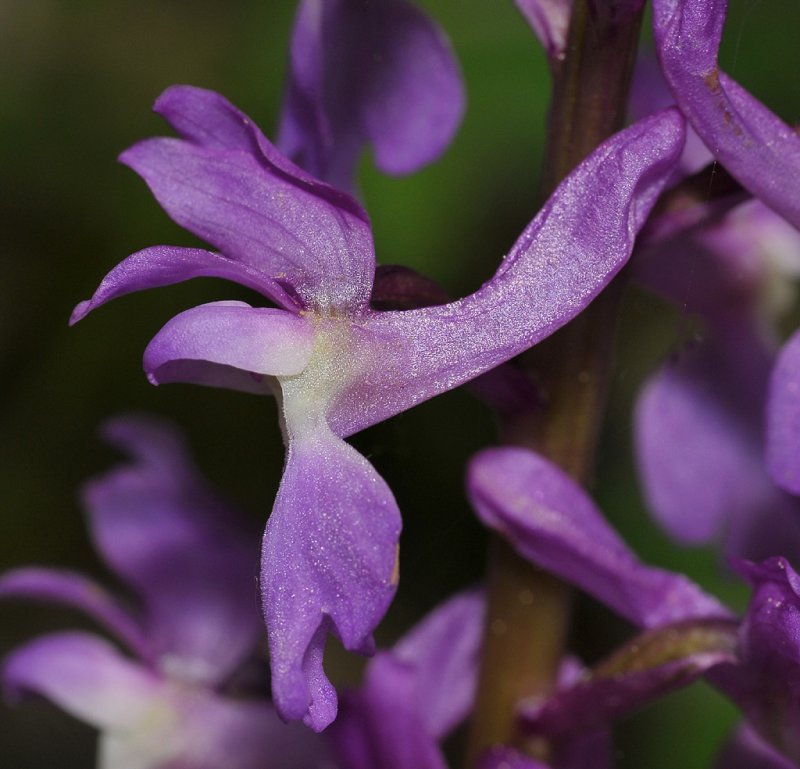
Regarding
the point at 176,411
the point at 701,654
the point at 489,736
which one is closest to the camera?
the point at 701,654

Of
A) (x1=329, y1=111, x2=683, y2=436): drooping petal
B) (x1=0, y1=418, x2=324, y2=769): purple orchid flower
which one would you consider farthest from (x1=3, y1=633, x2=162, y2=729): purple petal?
(x1=329, y1=111, x2=683, y2=436): drooping petal

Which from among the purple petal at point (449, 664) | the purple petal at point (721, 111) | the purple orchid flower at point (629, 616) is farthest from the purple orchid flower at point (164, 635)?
the purple petal at point (721, 111)

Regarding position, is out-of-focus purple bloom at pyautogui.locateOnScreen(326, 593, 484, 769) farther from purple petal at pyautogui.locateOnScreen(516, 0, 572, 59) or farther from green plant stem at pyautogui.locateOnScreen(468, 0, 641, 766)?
purple petal at pyautogui.locateOnScreen(516, 0, 572, 59)

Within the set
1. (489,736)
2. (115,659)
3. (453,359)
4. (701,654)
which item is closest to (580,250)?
(453,359)

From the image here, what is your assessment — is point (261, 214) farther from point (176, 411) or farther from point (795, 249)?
point (176, 411)

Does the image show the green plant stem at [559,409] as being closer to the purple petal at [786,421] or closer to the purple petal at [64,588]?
the purple petal at [786,421]

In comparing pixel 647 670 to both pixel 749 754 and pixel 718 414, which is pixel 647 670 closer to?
pixel 749 754

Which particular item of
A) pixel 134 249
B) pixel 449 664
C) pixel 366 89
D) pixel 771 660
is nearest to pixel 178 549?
pixel 449 664
